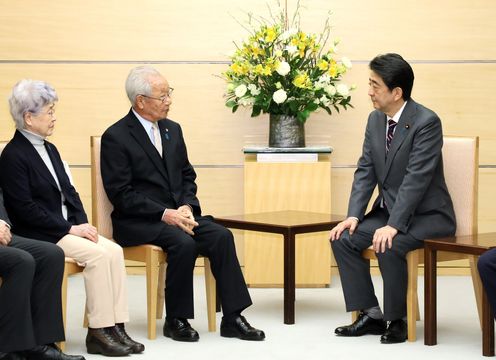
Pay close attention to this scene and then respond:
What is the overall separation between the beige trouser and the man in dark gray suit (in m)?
1.18

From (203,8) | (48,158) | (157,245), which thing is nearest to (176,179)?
(157,245)

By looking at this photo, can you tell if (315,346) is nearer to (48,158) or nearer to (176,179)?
(176,179)

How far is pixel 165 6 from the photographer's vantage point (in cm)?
681

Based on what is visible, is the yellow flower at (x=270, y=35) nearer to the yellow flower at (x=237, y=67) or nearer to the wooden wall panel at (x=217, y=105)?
the yellow flower at (x=237, y=67)

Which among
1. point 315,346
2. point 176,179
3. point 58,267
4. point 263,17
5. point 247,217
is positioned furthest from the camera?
point 263,17

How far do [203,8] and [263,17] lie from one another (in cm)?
43

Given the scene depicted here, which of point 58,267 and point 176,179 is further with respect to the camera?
point 176,179

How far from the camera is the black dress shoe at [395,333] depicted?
484 centimetres

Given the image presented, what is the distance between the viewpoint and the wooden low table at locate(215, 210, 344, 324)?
5.26 meters

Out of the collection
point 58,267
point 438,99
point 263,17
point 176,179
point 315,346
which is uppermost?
point 263,17

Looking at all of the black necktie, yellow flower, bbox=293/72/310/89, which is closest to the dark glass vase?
yellow flower, bbox=293/72/310/89

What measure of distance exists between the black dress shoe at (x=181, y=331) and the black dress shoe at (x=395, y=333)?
952 mm

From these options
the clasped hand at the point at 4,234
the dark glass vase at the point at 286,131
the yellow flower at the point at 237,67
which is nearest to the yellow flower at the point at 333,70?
the dark glass vase at the point at 286,131

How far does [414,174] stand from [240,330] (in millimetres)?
1203
